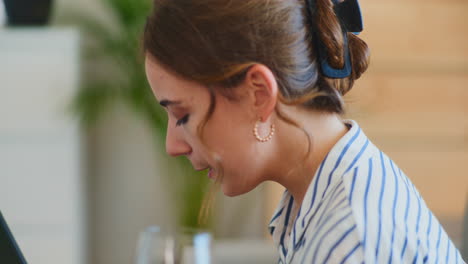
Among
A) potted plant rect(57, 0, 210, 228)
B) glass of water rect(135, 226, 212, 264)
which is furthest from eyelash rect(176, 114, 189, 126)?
potted plant rect(57, 0, 210, 228)

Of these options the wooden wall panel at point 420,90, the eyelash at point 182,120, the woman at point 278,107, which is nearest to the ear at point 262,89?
the woman at point 278,107

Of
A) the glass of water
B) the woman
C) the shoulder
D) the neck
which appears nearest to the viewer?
the glass of water

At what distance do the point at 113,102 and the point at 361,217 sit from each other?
279cm

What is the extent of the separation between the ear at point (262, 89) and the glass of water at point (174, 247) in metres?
0.32

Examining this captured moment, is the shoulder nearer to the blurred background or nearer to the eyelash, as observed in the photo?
the eyelash

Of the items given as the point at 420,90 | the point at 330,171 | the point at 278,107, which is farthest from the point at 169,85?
the point at 420,90

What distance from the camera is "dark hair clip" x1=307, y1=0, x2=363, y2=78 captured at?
1.16 m

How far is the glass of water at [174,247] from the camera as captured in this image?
81 cm

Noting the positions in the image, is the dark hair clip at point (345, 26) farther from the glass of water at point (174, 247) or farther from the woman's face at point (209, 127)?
the glass of water at point (174, 247)

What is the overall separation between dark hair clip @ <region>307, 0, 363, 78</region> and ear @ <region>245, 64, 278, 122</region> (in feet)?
0.37

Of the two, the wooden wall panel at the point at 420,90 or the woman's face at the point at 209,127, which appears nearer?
the woman's face at the point at 209,127

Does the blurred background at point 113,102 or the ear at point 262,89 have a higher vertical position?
the ear at point 262,89

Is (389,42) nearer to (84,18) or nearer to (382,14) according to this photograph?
(382,14)

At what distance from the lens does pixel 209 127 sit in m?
1.13
